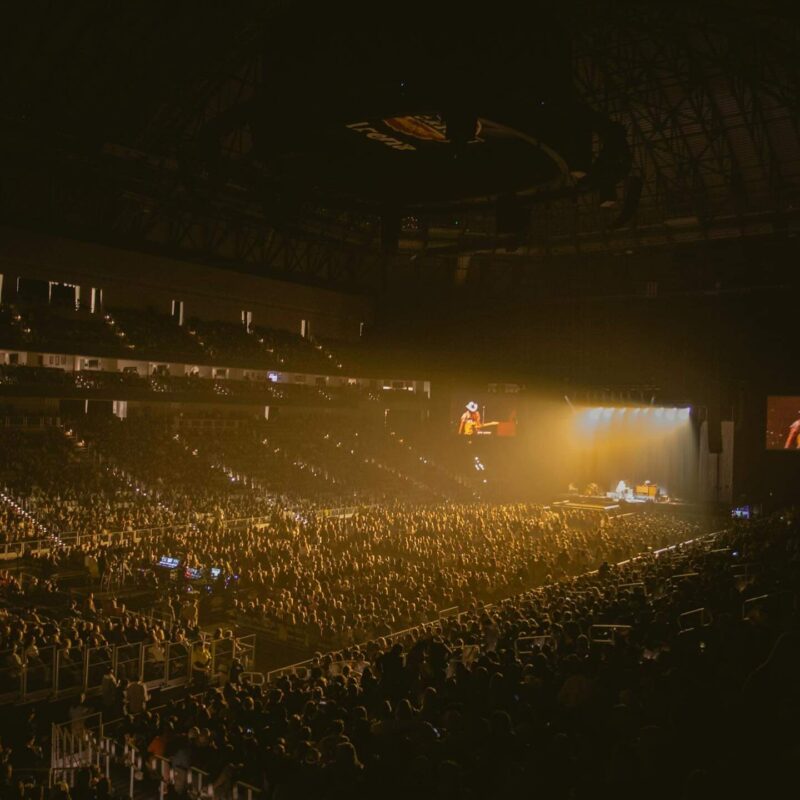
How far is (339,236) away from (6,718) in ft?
104

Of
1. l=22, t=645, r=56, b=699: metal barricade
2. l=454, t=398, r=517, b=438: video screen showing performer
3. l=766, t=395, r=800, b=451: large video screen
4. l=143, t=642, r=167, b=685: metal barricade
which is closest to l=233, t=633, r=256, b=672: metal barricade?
l=143, t=642, r=167, b=685: metal barricade

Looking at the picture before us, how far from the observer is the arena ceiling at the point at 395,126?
6938mm

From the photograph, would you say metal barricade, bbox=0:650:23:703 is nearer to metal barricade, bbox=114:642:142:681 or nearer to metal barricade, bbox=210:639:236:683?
metal barricade, bbox=114:642:142:681

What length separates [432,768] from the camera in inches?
241

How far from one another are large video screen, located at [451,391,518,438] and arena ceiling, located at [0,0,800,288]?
25.0ft

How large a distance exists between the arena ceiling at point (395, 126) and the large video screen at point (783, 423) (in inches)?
282

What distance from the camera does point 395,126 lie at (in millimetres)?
7941

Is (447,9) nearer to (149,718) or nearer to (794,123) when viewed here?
(149,718)

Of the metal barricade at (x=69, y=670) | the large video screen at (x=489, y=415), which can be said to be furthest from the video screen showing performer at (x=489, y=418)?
the metal barricade at (x=69, y=670)

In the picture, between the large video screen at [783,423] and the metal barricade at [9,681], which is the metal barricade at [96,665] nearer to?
the metal barricade at [9,681]

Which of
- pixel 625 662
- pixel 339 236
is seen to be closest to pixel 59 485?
pixel 339 236

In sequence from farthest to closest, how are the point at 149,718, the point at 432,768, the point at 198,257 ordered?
1. the point at 198,257
2. the point at 149,718
3. the point at 432,768

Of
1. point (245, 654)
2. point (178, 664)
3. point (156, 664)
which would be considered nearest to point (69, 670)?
point (156, 664)

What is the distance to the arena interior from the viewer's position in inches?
271
